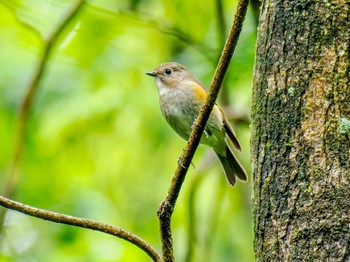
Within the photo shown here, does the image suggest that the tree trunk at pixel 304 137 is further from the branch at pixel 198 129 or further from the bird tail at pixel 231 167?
the bird tail at pixel 231 167

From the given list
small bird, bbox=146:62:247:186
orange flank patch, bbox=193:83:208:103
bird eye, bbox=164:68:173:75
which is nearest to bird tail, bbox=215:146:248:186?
small bird, bbox=146:62:247:186

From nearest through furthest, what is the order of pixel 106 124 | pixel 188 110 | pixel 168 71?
pixel 188 110 → pixel 168 71 → pixel 106 124

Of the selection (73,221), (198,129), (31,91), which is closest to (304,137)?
(198,129)

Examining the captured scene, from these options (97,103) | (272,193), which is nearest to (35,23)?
(97,103)

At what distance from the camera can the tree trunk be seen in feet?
8.48

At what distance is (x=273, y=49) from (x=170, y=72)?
288 cm

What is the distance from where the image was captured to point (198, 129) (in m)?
2.61

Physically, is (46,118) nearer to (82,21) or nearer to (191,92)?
(82,21)

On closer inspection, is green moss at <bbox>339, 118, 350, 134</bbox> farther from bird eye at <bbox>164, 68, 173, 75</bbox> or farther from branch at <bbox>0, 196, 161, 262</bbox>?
bird eye at <bbox>164, 68, 173, 75</bbox>

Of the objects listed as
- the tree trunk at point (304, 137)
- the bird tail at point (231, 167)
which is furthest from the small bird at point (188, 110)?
the tree trunk at point (304, 137)

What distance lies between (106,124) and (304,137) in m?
3.78

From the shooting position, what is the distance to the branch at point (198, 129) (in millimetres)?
2449

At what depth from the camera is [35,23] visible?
5.56 meters

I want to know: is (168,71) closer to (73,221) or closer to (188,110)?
(188,110)
